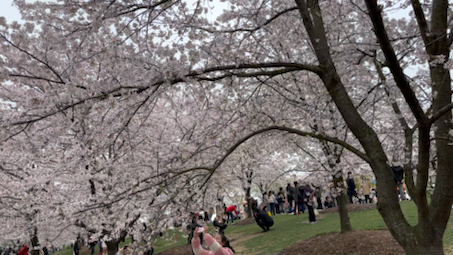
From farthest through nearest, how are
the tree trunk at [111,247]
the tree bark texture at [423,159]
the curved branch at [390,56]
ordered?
the tree trunk at [111,247]
the tree bark texture at [423,159]
the curved branch at [390,56]

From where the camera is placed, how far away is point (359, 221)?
1048cm

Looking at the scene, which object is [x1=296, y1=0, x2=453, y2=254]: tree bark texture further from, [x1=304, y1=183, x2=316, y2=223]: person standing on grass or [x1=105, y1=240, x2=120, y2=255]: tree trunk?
[x1=304, y1=183, x2=316, y2=223]: person standing on grass

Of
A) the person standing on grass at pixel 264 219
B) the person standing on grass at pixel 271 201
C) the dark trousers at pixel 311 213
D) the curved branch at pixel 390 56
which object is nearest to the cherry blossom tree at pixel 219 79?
the curved branch at pixel 390 56

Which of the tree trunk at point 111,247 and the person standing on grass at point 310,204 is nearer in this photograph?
the tree trunk at point 111,247

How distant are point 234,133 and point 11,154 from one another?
994cm

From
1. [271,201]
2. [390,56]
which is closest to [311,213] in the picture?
[271,201]

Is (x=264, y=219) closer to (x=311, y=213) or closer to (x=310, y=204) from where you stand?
(x=311, y=213)

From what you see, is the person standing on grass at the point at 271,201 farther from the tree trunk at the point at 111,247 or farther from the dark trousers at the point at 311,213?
the tree trunk at the point at 111,247

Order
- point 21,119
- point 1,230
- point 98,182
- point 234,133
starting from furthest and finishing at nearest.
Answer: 1. point 1,230
2. point 98,182
3. point 234,133
4. point 21,119

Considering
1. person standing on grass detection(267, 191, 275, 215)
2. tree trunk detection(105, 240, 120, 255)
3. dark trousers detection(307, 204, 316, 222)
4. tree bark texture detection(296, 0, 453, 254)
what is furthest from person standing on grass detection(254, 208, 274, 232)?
tree bark texture detection(296, 0, 453, 254)

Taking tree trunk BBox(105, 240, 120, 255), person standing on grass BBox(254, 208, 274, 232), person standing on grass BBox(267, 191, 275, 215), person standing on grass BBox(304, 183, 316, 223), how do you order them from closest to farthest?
tree trunk BBox(105, 240, 120, 255), person standing on grass BBox(304, 183, 316, 223), person standing on grass BBox(254, 208, 274, 232), person standing on grass BBox(267, 191, 275, 215)

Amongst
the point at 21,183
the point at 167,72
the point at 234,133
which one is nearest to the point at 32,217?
the point at 21,183

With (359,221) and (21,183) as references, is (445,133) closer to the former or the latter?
(359,221)

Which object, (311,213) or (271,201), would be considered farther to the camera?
(271,201)
